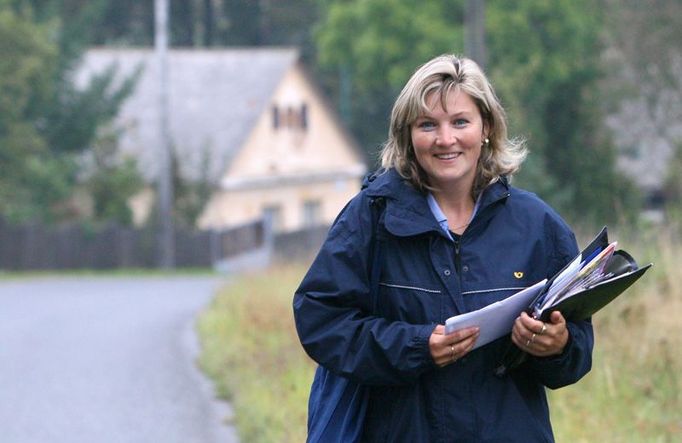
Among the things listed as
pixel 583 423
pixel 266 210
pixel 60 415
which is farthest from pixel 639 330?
pixel 266 210

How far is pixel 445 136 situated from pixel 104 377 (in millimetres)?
8668

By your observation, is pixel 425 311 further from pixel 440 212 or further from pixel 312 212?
pixel 312 212

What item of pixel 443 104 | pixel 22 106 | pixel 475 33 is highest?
pixel 443 104

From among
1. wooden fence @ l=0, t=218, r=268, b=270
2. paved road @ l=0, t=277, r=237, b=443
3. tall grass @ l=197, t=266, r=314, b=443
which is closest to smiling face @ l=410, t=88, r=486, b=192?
tall grass @ l=197, t=266, r=314, b=443

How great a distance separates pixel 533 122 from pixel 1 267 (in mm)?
16948

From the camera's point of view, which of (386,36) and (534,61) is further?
(386,36)

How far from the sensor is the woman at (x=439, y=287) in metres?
3.70

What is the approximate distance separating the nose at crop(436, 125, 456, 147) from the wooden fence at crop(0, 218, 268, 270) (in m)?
39.7

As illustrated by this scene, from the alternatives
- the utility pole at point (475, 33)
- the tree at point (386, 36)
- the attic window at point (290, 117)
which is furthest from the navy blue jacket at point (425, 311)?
the attic window at point (290, 117)

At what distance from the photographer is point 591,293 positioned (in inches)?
143

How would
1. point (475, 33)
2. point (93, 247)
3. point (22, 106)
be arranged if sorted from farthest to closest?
point (93, 247), point (22, 106), point (475, 33)

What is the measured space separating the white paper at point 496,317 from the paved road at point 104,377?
5.05 meters

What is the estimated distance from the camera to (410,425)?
3.73m

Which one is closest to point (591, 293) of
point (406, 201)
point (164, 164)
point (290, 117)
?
point (406, 201)
